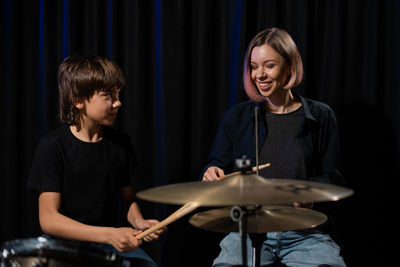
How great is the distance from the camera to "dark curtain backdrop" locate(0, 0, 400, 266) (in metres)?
2.23

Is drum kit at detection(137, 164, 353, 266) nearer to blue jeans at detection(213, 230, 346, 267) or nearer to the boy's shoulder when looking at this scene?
blue jeans at detection(213, 230, 346, 267)

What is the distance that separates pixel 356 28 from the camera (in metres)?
2.22

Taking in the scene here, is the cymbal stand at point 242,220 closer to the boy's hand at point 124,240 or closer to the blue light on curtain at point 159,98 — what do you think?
the boy's hand at point 124,240

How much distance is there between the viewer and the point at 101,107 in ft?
5.88

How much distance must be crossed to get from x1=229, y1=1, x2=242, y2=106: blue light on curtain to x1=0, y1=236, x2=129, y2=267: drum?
120cm

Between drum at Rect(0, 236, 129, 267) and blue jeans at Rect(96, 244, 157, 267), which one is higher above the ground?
drum at Rect(0, 236, 129, 267)

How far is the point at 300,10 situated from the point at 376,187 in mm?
872

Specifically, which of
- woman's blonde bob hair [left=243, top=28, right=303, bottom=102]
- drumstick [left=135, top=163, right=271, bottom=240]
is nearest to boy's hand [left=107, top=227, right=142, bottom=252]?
drumstick [left=135, top=163, right=271, bottom=240]

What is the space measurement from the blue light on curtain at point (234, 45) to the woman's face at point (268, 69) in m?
0.34

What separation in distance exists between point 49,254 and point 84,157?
1.97ft

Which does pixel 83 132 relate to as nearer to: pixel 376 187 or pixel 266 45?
pixel 266 45

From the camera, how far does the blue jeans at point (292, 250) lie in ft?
5.56

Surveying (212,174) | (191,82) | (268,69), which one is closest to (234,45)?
(191,82)

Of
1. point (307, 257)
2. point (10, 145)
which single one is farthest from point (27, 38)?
point (307, 257)
